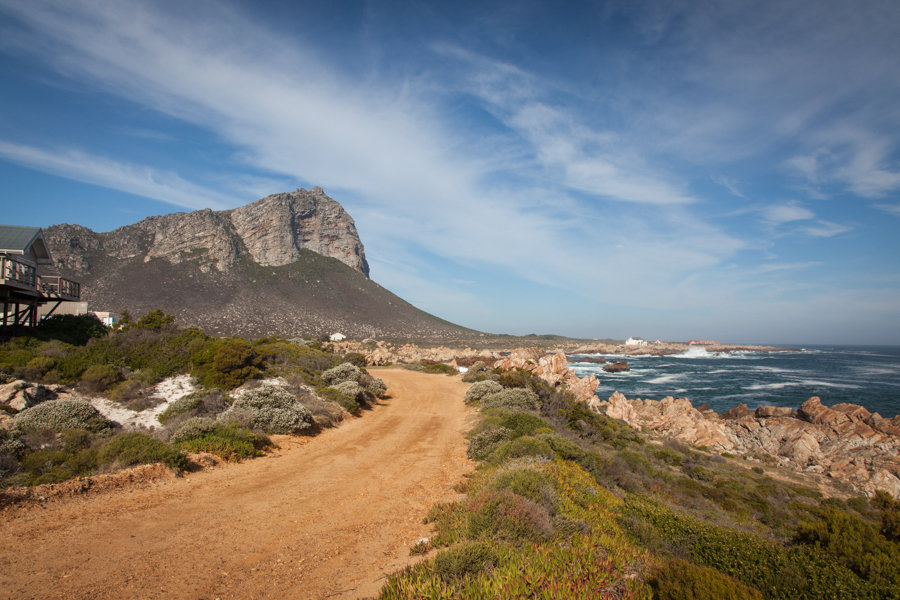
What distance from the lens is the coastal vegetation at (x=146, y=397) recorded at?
740 centimetres

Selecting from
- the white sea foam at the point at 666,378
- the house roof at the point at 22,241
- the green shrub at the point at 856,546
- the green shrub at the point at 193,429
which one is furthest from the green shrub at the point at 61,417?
the white sea foam at the point at 666,378

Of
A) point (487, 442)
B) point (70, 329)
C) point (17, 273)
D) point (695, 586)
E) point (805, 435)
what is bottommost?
point (805, 435)

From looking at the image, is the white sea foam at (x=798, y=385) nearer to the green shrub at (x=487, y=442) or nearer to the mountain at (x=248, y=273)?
the green shrub at (x=487, y=442)

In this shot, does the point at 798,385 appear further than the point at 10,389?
Yes

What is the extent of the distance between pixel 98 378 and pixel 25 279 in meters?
5.19

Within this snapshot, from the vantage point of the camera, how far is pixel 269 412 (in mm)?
11133

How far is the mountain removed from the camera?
62.1 metres

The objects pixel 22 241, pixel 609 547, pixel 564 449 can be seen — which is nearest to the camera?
pixel 609 547

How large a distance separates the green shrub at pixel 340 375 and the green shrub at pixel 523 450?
10.1 metres

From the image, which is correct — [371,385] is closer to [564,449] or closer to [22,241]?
[564,449]

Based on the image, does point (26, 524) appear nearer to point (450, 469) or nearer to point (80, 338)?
point (450, 469)

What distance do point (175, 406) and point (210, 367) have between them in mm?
2704

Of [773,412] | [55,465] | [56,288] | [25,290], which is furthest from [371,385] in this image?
[773,412]

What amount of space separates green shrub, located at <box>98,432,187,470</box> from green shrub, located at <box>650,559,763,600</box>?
26.4 ft
